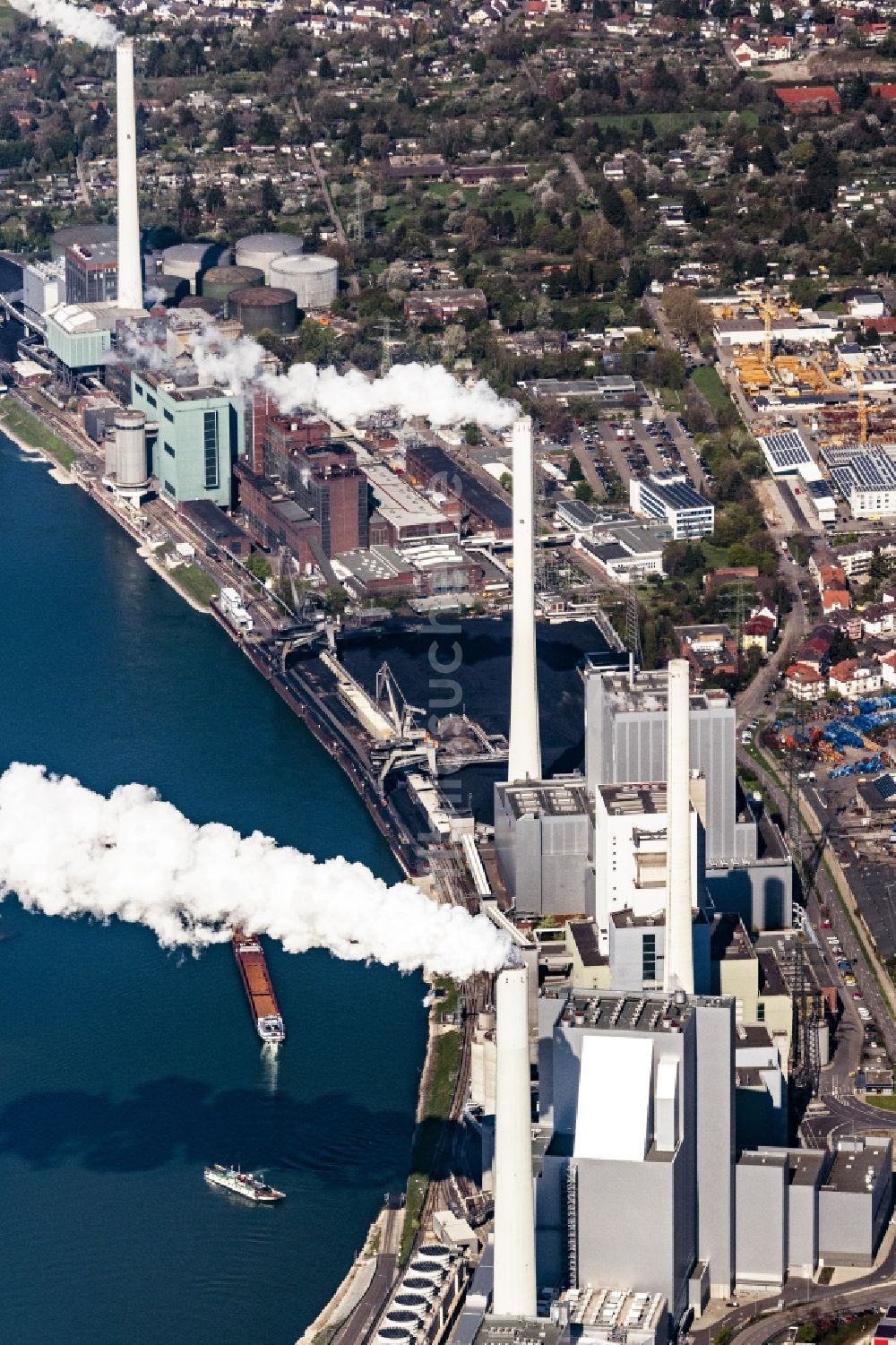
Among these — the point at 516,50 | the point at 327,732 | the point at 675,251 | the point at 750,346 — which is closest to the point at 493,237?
the point at 675,251

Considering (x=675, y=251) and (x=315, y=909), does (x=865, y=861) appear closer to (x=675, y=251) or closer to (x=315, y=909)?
(x=315, y=909)

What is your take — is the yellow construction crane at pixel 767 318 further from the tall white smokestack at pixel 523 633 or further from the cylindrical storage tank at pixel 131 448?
the tall white smokestack at pixel 523 633

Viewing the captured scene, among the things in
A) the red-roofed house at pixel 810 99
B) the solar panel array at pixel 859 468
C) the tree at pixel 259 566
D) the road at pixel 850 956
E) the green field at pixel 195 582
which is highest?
the road at pixel 850 956

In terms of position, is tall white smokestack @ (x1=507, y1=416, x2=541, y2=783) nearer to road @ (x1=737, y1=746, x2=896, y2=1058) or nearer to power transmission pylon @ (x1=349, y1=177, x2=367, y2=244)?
road @ (x1=737, y1=746, x2=896, y2=1058)

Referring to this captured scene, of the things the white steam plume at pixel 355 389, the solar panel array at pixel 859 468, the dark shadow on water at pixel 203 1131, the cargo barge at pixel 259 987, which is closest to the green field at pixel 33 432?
the white steam plume at pixel 355 389

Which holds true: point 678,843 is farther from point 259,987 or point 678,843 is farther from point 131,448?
point 131,448

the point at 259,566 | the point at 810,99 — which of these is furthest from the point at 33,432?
the point at 810,99
